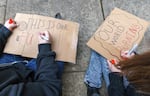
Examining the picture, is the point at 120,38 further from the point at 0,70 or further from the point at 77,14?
the point at 0,70

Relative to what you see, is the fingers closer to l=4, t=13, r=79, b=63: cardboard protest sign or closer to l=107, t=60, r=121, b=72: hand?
l=4, t=13, r=79, b=63: cardboard protest sign

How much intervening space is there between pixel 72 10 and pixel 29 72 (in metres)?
0.61

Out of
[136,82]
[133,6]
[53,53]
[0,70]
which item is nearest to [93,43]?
[53,53]

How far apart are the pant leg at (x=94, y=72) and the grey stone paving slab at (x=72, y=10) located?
0.52 feet

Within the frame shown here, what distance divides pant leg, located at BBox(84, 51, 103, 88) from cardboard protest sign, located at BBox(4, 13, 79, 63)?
121mm

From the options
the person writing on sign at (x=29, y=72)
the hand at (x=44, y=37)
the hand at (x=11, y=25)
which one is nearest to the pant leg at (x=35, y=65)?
the person writing on sign at (x=29, y=72)

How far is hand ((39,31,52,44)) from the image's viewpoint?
180 centimetres

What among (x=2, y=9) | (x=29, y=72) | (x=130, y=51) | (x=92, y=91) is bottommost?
(x=92, y=91)

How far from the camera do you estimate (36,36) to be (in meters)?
1.86

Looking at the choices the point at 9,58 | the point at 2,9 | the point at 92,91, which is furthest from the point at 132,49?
the point at 2,9

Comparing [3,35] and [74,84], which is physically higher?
[3,35]

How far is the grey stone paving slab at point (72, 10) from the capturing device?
2.06 m

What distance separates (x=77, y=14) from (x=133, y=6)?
0.40 meters

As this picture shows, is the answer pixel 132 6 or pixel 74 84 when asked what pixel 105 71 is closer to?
pixel 74 84
